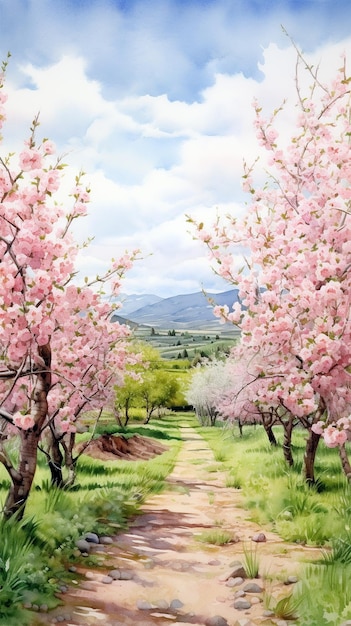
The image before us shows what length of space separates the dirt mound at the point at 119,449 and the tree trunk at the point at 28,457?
32.0 feet

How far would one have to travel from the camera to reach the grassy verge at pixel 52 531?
184 inches

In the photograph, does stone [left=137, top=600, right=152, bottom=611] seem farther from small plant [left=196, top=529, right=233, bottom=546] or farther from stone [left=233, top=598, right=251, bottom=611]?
small plant [left=196, top=529, right=233, bottom=546]

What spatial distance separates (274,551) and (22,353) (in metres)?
3.59

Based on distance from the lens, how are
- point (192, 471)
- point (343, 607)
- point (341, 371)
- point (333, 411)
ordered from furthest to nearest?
point (192, 471)
point (333, 411)
point (341, 371)
point (343, 607)

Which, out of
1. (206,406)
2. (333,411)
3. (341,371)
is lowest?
(206,406)

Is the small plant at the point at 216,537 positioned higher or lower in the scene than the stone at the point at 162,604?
lower

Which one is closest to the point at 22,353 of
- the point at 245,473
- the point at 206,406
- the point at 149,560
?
the point at 149,560

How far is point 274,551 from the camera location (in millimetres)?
6648

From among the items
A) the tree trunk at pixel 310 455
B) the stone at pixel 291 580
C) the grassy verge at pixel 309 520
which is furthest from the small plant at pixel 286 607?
the tree trunk at pixel 310 455

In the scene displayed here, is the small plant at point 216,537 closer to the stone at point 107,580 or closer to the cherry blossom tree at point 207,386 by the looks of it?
the stone at point 107,580

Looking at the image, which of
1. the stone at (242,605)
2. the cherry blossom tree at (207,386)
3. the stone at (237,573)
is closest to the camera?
the stone at (242,605)

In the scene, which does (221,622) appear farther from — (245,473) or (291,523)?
(245,473)

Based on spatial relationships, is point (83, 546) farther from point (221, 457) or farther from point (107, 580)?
point (221, 457)

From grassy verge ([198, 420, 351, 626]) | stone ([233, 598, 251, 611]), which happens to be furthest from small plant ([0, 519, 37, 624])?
grassy verge ([198, 420, 351, 626])
